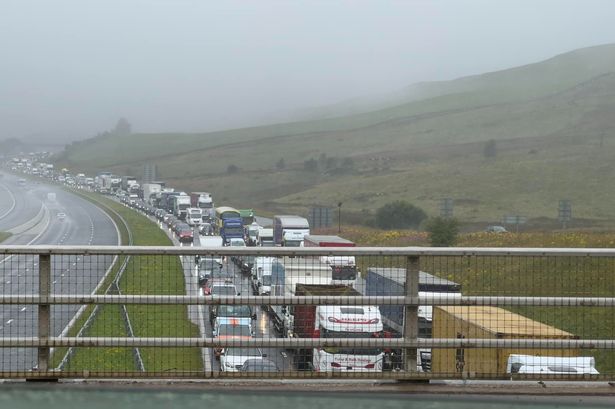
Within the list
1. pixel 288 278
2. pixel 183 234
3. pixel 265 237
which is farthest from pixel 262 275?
pixel 183 234

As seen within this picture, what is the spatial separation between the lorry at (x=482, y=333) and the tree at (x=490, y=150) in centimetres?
17592

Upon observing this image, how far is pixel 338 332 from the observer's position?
7.81 meters

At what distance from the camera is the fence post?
7215mm

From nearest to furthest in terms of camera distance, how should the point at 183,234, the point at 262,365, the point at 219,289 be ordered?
the point at 262,365
the point at 219,289
the point at 183,234

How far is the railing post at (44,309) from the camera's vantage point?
714 centimetres

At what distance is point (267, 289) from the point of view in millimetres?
10039

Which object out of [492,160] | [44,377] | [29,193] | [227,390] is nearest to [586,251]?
[227,390]

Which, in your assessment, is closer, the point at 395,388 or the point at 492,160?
the point at 395,388

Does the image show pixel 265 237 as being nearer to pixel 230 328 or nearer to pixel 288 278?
pixel 288 278

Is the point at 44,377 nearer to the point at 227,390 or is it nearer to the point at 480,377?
the point at 227,390

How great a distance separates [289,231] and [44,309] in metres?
55.9

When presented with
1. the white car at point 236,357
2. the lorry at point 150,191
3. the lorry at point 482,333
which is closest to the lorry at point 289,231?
the white car at point 236,357

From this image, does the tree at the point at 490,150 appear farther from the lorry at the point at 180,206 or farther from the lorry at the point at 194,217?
the lorry at the point at 194,217

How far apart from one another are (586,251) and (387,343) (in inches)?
70.3
